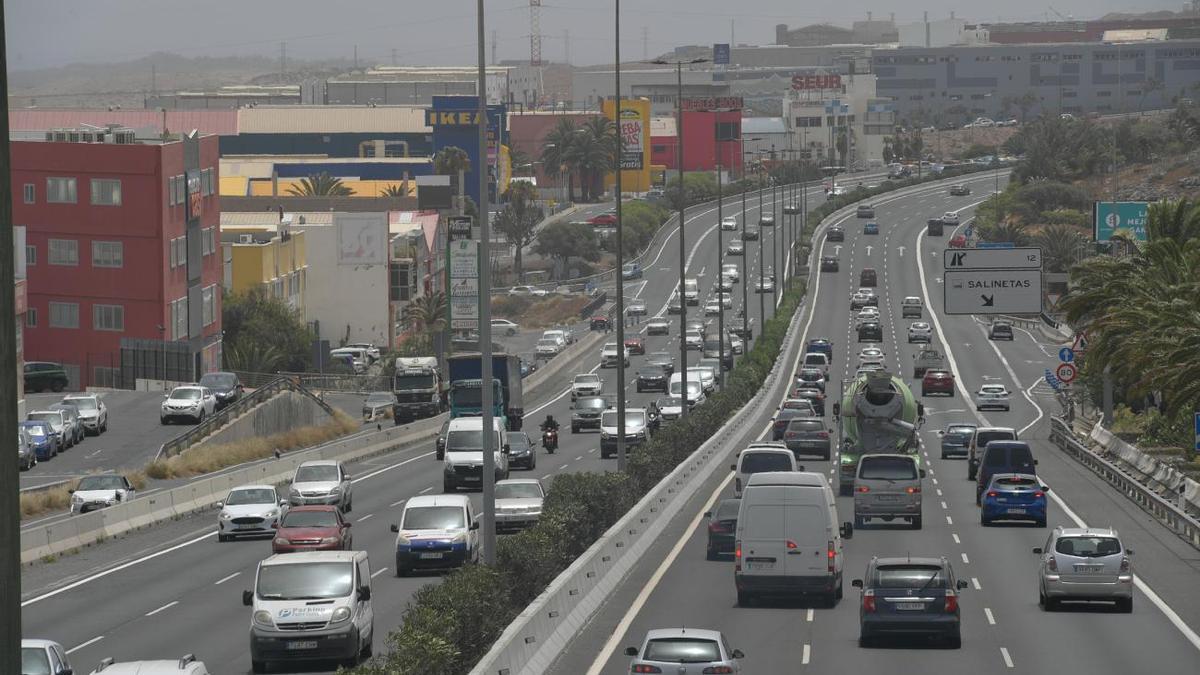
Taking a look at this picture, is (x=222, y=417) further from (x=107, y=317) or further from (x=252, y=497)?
(x=252, y=497)

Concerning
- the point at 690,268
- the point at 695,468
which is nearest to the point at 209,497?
the point at 695,468

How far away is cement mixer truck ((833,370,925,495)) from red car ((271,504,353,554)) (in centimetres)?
1856

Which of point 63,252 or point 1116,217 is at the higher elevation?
point 1116,217

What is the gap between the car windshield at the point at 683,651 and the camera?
21688 mm

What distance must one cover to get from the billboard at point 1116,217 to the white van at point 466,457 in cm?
4091

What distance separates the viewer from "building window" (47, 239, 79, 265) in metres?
90.1

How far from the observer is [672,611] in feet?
103

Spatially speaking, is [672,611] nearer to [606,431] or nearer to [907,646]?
[907,646]

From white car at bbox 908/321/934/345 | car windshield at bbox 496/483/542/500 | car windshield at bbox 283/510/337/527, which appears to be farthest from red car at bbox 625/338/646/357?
car windshield at bbox 283/510/337/527

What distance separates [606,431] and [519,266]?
114 metres

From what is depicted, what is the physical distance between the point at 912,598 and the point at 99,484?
28.7 meters

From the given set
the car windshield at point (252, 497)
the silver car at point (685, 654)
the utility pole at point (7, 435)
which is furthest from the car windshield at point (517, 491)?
the utility pole at point (7, 435)

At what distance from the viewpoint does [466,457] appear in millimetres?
54438

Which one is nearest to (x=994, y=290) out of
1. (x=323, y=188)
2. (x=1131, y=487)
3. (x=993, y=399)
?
(x=1131, y=487)
